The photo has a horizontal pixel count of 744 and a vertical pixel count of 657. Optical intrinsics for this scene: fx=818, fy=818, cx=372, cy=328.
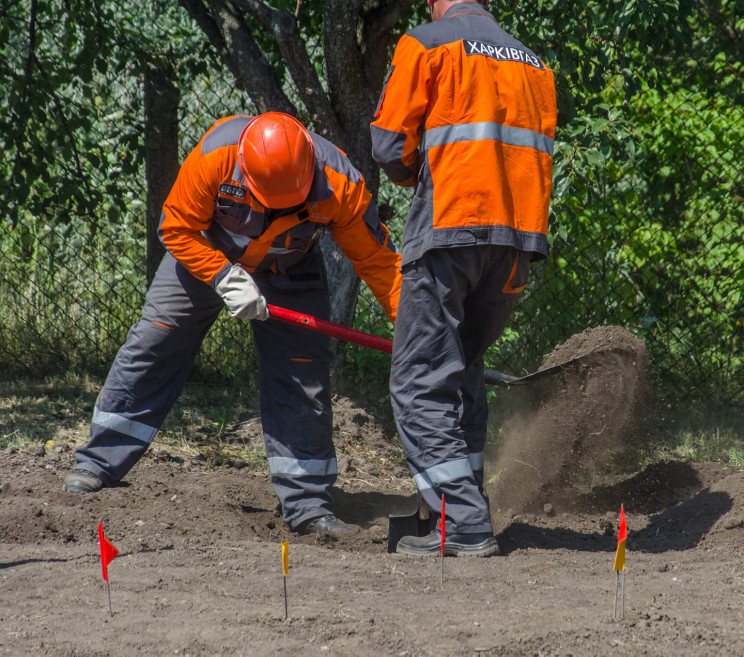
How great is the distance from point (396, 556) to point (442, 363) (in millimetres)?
711

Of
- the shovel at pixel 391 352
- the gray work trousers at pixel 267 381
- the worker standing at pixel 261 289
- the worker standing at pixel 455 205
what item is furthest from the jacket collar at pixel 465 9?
the shovel at pixel 391 352

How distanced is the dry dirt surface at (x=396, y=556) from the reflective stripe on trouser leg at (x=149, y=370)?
0.62ft

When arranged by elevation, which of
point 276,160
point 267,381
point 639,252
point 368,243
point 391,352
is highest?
point 639,252

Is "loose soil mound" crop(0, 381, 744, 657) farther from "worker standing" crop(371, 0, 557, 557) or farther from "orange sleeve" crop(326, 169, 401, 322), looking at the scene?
"orange sleeve" crop(326, 169, 401, 322)

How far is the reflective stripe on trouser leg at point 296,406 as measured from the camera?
3564 millimetres

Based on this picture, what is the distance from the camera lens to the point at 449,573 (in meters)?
2.65

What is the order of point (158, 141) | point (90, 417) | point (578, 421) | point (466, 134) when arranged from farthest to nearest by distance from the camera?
1. point (158, 141)
2. point (90, 417)
3. point (578, 421)
4. point (466, 134)

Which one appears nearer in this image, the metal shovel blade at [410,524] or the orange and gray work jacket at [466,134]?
the orange and gray work jacket at [466,134]

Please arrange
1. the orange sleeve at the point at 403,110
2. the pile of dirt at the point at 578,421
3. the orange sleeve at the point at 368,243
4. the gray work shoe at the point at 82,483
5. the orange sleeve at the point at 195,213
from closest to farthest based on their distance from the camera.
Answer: the orange sleeve at the point at 403,110
the orange sleeve at the point at 195,213
the orange sleeve at the point at 368,243
the gray work shoe at the point at 82,483
the pile of dirt at the point at 578,421

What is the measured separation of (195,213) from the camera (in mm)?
3277

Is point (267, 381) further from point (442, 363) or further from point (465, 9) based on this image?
point (465, 9)

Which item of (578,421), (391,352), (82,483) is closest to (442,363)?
(391,352)

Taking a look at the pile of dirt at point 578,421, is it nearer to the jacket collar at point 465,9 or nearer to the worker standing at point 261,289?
the worker standing at point 261,289

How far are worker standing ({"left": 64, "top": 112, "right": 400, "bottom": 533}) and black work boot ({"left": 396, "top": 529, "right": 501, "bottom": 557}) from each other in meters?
0.47
